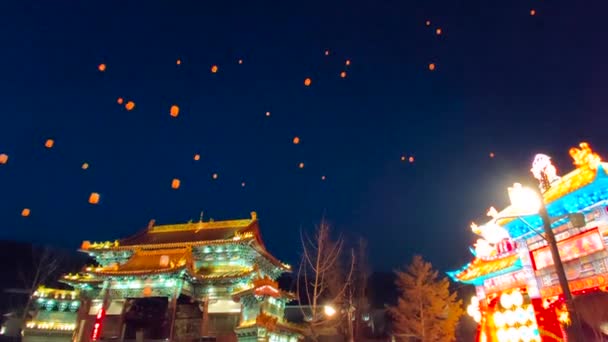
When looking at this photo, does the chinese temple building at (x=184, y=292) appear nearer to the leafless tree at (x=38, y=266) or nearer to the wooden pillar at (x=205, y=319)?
the wooden pillar at (x=205, y=319)

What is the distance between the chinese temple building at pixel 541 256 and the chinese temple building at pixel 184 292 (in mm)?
11897

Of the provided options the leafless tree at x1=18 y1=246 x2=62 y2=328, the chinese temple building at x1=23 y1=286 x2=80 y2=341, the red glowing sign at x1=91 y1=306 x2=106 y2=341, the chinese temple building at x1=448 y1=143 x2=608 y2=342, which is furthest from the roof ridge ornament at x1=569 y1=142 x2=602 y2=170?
the leafless tree at x1=18 y1=246 x2=62 y2=328

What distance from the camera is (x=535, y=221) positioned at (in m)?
13.8

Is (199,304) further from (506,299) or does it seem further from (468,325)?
(468,325)

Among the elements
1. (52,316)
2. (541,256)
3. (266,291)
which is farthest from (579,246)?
(52,316)

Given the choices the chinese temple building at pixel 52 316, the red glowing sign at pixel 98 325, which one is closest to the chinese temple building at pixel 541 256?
the red glowing sign at pixel 98 325

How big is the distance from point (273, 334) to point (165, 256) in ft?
30.0

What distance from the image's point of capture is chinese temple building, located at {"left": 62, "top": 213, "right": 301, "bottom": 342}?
2314 cm

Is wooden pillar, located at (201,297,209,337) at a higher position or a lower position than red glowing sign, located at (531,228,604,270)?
lower

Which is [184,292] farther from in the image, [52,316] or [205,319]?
[52,316]

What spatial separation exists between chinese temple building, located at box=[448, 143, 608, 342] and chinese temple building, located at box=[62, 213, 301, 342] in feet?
39.0

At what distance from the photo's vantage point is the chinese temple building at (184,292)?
2314cm

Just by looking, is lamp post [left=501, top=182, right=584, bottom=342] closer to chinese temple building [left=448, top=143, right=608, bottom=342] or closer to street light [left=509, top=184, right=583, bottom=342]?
street light [left=509, top=184, right=583, bottom=342]

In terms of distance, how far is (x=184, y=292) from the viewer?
24.4 metres
